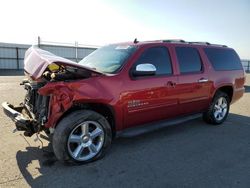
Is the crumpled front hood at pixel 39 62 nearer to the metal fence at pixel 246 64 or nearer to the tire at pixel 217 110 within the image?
the tire at pixel 217 110

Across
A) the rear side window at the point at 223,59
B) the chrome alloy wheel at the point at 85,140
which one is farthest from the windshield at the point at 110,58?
the rear side window at the point at 223,59

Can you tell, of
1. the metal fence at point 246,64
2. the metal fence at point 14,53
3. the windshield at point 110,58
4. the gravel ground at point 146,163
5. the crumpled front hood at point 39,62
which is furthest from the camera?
the metal fence at point 246,64

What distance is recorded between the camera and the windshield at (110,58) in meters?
4.55

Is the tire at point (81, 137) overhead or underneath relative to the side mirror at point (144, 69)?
underneath

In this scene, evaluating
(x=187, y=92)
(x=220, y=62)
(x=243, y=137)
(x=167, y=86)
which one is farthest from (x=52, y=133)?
(x=220, y=62)

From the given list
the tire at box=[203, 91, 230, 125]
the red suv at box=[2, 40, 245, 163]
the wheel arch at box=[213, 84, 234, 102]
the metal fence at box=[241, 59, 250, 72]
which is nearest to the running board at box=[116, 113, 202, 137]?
the red suv at box=[2, 40, 245, 163]

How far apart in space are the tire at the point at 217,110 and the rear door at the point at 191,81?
28cm

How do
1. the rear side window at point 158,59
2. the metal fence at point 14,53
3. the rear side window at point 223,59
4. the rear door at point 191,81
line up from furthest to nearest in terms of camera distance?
1. the metal fence at point 14,53
2. the rear side window at point 223,59
3. the rear door at point 191,81
4. the rear side window at point 158,59

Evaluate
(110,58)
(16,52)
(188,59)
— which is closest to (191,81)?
(188,59)

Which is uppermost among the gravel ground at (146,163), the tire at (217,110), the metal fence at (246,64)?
the tire at (217,110)

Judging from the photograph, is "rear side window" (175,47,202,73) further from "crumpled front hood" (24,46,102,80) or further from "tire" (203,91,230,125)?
"crumpled front hood" (24,46,102,80)

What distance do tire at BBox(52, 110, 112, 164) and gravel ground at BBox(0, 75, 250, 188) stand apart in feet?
0.50

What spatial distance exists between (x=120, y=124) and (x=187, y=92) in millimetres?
1797

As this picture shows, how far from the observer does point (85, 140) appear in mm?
4051
